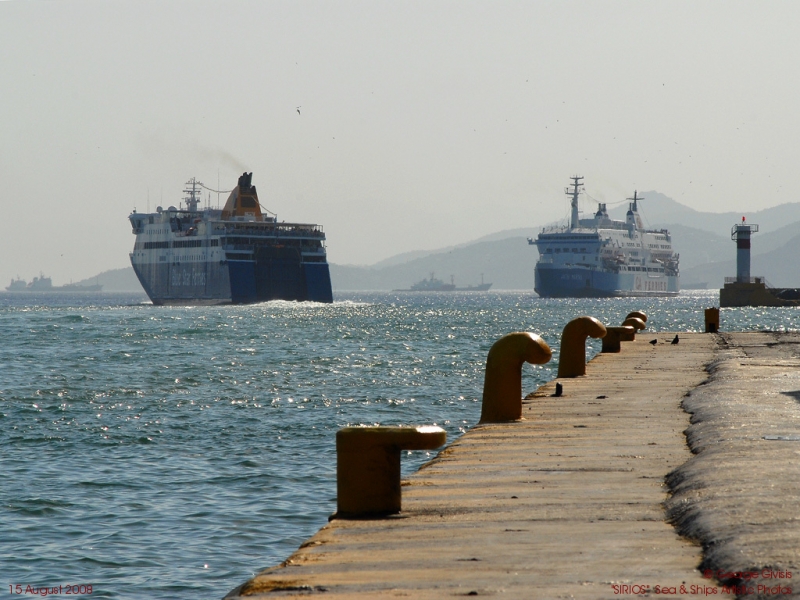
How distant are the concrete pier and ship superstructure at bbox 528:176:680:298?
132160mm

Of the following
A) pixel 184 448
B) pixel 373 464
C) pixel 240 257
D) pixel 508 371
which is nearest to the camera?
pixel 373 464

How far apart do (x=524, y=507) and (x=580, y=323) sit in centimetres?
906

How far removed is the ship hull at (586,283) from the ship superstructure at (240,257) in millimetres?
41757

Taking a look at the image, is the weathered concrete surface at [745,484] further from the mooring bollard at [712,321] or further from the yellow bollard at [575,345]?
the mooring bollard at [712,321]

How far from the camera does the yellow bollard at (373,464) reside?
5.44 metres

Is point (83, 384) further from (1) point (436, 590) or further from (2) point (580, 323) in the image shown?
(1) point (436, 590)

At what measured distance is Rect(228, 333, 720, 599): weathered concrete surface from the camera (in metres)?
4.15

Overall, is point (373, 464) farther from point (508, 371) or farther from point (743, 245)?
point (743, 245)

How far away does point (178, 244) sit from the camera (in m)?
117

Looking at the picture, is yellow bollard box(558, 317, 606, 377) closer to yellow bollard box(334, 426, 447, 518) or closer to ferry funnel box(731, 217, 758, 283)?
yellow bollard box(334, 426, 447, 518)

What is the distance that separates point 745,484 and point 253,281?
102165mm

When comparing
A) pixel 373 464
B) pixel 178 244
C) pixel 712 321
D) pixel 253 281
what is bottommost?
pixel 373 464

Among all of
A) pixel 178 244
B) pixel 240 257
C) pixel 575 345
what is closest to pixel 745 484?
pixel 575 345

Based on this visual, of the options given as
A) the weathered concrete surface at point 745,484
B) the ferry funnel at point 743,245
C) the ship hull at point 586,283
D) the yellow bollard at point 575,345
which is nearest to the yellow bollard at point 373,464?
the weathered concrete surface at point 745,484
